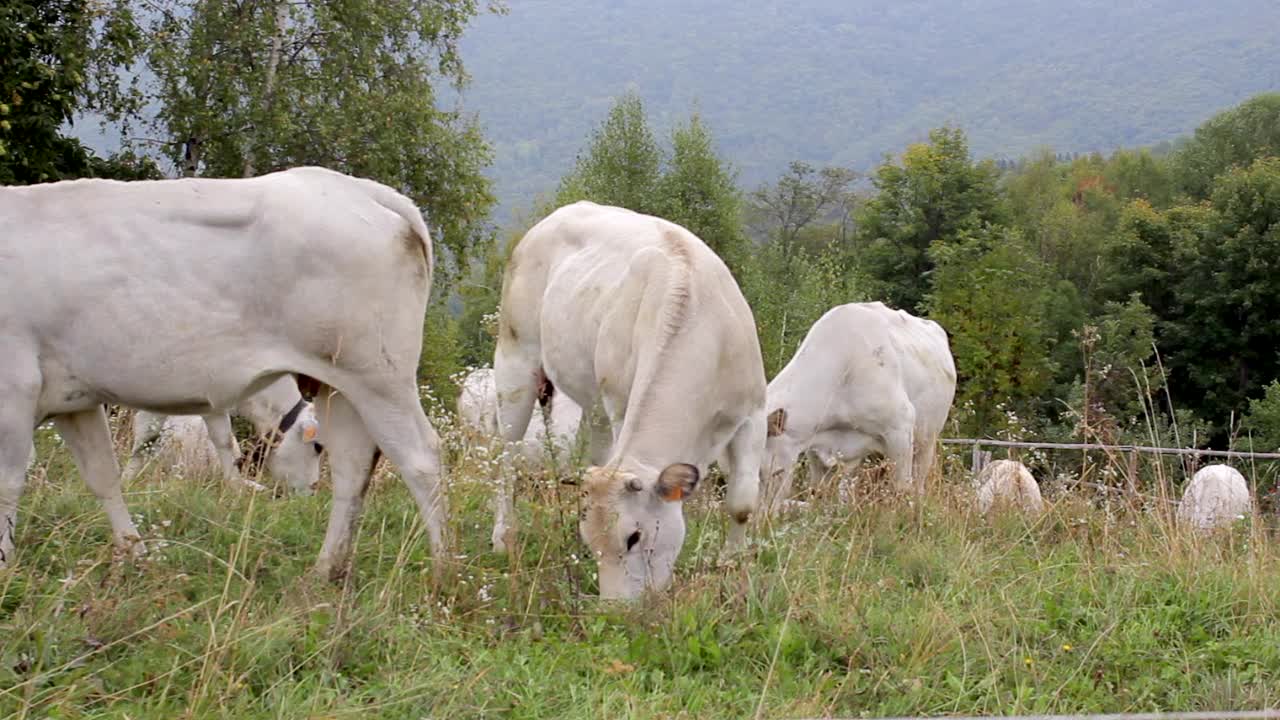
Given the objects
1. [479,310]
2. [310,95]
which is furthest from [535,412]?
[479,310]

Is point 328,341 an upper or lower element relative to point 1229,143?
lower

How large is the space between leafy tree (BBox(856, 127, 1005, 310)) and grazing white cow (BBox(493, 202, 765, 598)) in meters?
47.3

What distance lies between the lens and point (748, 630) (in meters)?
5.39

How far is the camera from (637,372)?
6.82 m

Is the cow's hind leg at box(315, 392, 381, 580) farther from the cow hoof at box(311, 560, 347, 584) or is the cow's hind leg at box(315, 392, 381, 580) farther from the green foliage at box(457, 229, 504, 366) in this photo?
the green foliage at box(457, 229, 504, 366)

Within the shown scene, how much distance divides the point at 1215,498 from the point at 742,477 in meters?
6.71

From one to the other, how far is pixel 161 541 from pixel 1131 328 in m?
42.7

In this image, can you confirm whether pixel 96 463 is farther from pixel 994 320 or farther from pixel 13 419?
pixel 994 320

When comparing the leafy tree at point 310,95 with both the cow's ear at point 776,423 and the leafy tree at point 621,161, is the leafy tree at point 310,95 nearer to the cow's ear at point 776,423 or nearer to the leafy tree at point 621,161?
the cow's ear at point 776,423

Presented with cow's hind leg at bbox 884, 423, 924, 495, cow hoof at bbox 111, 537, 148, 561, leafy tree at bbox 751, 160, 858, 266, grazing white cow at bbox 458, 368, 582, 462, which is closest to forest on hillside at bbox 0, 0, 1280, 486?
leafy tree at bbox 751, 160, 858, 266

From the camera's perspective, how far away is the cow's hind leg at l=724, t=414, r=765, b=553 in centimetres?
681

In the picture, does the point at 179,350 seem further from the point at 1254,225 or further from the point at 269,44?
the point at 1254,225

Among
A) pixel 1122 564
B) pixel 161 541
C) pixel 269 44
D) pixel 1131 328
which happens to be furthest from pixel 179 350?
pixel 1131 328

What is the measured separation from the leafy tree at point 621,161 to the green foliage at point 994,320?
1712 cm
